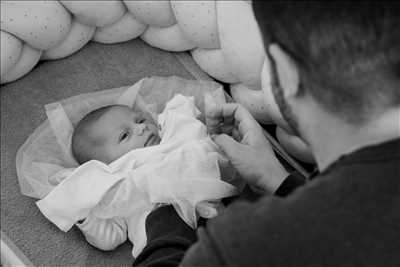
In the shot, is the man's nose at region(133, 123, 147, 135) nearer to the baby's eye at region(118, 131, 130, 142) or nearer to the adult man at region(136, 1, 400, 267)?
the baby's eye at region(118, 131, 130, 142)

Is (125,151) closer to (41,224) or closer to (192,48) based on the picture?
(41,224)

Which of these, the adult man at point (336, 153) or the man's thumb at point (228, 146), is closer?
the adult man at point (336, 153)

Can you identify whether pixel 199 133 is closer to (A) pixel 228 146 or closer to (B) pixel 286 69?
(A) pixel 228 146

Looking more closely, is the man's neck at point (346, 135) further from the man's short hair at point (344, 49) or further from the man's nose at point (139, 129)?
the man's nose at point (139, 129)

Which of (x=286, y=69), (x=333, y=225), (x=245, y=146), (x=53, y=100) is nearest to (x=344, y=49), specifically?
(x=286, y=69)

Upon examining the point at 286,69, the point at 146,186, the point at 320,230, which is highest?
the point at 286,69

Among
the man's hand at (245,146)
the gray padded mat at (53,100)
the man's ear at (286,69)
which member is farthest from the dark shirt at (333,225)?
the gray padded mat at (53,100)

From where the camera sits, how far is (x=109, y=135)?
4.29 ft

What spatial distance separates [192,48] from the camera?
1.55 meters

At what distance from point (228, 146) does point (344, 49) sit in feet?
1.83

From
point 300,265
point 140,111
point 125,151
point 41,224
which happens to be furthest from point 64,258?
point 300,265

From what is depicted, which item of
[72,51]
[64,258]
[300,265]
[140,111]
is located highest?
[300,265]

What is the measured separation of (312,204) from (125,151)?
2.41 ft

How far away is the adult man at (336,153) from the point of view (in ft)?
2.04
